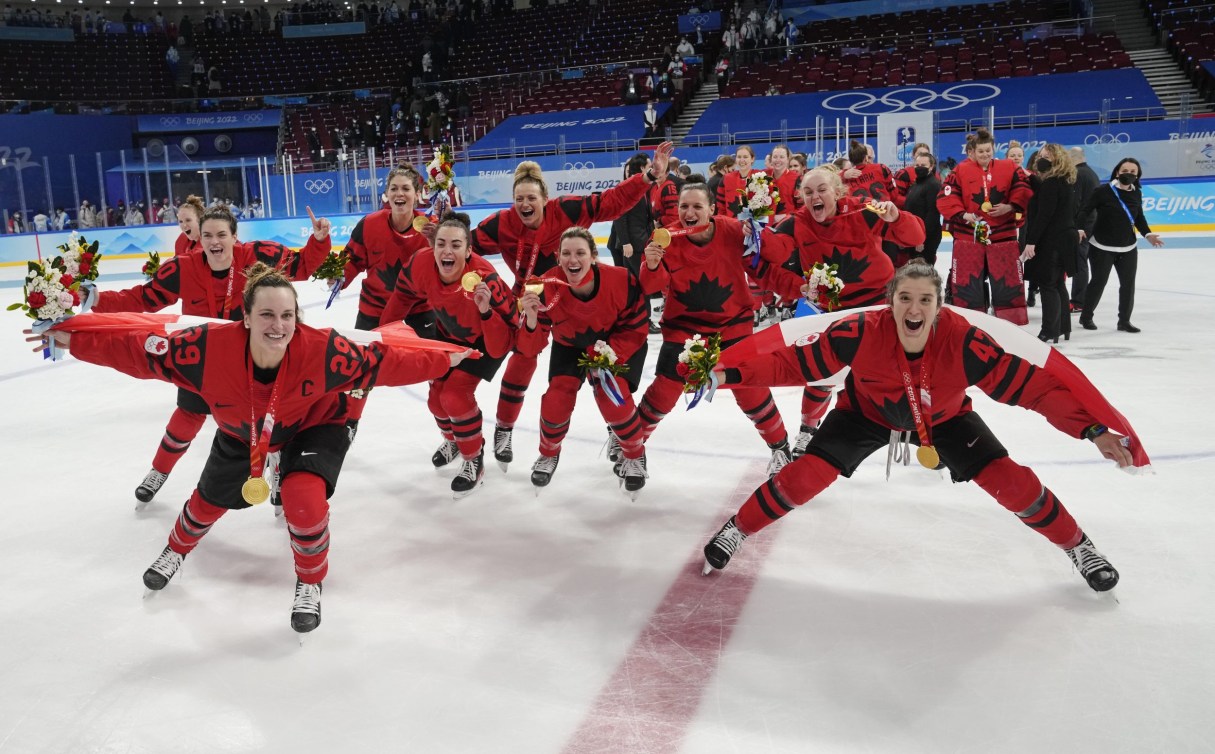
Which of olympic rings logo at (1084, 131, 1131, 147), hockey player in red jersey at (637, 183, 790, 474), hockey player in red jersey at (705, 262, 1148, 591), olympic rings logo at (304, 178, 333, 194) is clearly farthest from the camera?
olympic rings logo at (304, 178, 333, 194)

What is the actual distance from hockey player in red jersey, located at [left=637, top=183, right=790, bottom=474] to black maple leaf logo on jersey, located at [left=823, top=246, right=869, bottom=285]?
0.53 metres

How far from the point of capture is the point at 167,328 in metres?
3.30

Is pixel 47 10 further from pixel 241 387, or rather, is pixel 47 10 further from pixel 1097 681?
pixel 1097 681

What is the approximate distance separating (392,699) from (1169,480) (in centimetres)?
341

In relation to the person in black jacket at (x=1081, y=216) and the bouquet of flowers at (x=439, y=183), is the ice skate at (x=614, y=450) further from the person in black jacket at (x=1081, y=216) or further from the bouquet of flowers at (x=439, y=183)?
the person in black jacket at (x=1081, y=216)

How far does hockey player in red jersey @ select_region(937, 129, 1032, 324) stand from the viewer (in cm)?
718

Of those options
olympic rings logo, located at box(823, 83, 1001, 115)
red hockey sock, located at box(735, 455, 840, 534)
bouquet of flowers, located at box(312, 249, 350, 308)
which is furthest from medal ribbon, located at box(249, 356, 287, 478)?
olympic rings logo, located at box(823, 83, 1001, 115)

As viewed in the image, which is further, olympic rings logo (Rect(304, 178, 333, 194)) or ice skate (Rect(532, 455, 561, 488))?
olympic rings logo (Rect(304, 178, 333, 194))

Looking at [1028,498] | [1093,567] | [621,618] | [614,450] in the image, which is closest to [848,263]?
[614,450]

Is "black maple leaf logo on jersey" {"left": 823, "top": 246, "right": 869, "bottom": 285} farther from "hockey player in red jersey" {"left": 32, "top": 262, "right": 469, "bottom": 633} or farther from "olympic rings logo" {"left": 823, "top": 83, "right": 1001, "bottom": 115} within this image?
"olympic rings logo" {"left": 823, "top": 83, "right": 1001, "bottom": 115}

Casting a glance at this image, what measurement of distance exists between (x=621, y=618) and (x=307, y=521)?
1046 millimetres

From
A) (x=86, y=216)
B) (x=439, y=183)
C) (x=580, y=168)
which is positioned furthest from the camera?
(x=580, y=168)

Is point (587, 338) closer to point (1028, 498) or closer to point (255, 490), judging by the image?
point (255, 490)

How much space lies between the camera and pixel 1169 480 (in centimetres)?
421
